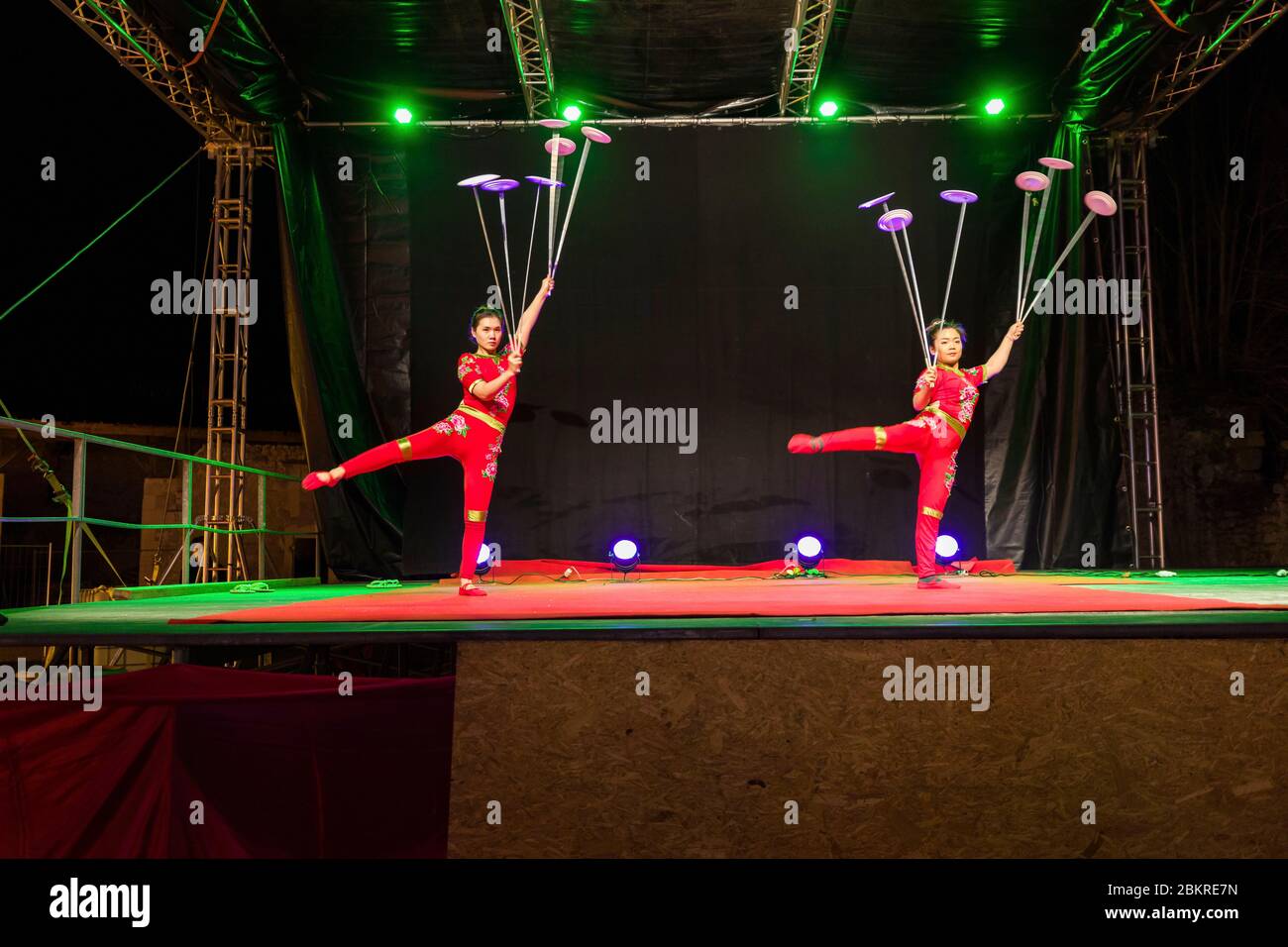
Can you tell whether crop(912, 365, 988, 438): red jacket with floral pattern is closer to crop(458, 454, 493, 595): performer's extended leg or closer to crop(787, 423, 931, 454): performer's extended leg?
crop(787, 423, 931, 454): performer's extended leg

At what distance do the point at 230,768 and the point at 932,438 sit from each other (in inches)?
152

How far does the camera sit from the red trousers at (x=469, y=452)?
480 cm

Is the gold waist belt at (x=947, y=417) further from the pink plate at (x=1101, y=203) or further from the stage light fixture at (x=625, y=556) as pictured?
the stage light fixture at (x=625, y=556)

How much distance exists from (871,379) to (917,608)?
420 centimetres

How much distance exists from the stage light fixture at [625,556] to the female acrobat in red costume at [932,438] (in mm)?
2054

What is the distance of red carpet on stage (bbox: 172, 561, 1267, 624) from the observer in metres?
3.31

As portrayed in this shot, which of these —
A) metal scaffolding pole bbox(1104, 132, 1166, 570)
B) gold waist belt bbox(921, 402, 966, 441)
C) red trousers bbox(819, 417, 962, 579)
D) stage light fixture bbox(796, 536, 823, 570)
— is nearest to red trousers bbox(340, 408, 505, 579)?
red trousers bbox(819, 417, 962, 579)

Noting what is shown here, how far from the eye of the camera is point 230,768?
12.5 feet

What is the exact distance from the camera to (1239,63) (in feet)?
34.1

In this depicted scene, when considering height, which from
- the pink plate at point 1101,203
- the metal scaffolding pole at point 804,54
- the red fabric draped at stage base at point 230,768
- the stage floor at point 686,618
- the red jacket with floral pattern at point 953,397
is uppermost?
the metal scaffolding pole at point 804,54

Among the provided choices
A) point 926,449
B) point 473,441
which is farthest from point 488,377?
point 926,449

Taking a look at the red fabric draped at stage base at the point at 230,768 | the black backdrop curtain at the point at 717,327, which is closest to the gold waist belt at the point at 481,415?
the red fabric draped at stage base at the point at 230,768

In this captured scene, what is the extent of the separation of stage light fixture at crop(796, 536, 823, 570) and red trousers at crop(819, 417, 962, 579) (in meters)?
1.86

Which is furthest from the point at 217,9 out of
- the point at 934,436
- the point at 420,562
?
the point at 934,436
